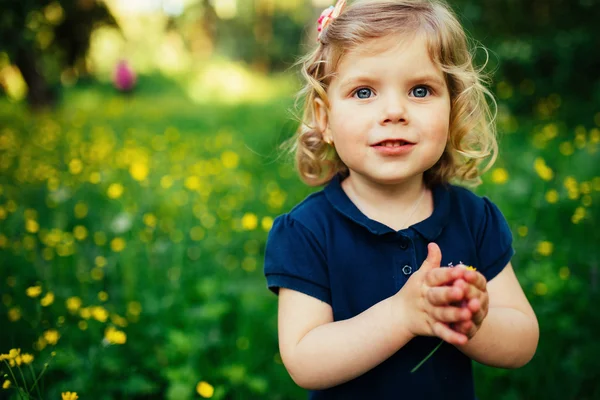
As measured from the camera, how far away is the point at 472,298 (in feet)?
3.22

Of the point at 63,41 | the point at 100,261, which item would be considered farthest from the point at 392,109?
the point at 63,41

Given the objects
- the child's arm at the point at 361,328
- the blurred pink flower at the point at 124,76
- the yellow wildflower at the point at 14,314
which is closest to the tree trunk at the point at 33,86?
the blurred pink flower at the point at 124,76

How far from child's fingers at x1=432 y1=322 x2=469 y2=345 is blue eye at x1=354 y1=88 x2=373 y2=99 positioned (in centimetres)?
55

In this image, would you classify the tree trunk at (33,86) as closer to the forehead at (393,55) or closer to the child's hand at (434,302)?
the forehead at (393,55)

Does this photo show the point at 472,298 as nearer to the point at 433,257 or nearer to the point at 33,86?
the point at 433,257

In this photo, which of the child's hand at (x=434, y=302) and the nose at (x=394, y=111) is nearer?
the child's hand at (x=434, y=302)

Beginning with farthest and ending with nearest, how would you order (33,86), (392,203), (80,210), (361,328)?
(33,86) → (80,210) → (392,203) → (361,328)

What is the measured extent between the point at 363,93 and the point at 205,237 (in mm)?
2107

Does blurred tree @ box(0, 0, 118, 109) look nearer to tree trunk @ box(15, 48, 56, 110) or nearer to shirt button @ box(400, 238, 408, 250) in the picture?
tree trunk @ box(15, 48, 56, 110)

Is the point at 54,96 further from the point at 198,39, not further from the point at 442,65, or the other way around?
the point at 198,39

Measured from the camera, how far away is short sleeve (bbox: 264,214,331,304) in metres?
1.32

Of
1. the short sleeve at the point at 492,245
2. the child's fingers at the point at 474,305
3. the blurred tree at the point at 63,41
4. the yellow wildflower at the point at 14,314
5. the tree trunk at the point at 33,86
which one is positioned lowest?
the tree trunk at the point at 33,86

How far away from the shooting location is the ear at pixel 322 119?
4.74ft

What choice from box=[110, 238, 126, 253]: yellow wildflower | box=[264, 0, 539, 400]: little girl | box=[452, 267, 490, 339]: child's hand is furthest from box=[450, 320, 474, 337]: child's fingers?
box=[110, 238, 126, 253]: yellow wildflower
